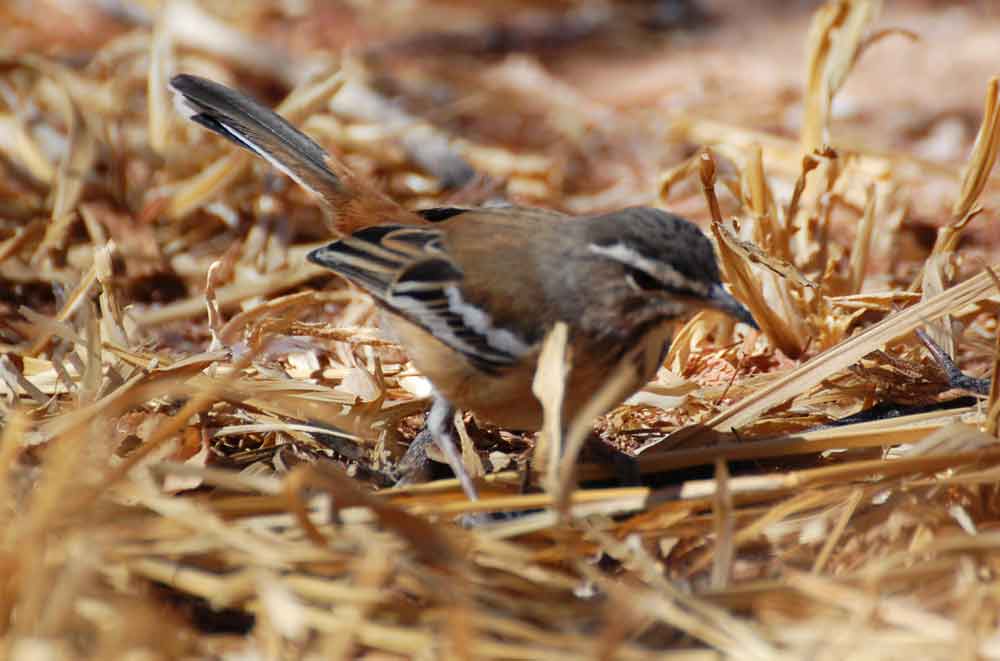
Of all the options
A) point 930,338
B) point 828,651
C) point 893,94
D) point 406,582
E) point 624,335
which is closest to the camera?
point 828,651

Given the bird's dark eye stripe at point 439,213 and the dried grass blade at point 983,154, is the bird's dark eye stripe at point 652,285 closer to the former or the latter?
the bird's dark eye stripe at point 439,213

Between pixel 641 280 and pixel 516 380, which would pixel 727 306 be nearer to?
pixel 641 280

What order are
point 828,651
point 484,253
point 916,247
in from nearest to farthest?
point 828,651, point 484,253, point 916,247

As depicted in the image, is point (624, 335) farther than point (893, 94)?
No

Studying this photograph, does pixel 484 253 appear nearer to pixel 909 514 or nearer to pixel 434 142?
pixel 909 514

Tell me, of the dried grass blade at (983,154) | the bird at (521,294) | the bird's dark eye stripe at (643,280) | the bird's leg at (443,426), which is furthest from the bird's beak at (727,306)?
the dried grass blade at (983,154)

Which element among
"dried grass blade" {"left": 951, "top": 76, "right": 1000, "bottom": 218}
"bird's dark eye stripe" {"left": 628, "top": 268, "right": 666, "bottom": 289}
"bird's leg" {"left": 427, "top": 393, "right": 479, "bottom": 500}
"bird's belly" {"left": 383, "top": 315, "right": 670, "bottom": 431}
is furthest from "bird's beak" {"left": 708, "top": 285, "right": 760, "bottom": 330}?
"dried grass blade" {"left": 951, "top": 76, "right": 1000, "bottom": 218}

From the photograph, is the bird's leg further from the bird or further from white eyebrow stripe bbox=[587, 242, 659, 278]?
white eyebrow stripe bbox=[587, 242, 659, 278]

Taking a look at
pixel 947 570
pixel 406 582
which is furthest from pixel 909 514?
pixel 406 582
